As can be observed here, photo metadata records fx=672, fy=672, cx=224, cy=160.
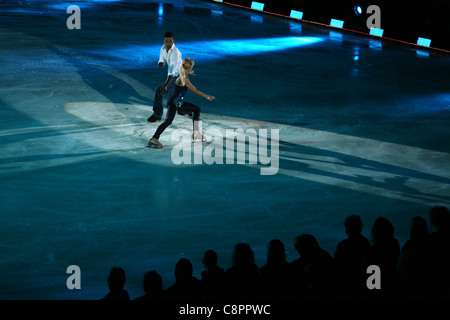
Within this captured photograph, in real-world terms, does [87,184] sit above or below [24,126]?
below

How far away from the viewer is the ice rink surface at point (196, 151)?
820cm

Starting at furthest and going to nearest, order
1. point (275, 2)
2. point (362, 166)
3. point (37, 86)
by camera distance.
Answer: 1. point (275, 2)
2. point (37, 86)
3. point (362, 166)

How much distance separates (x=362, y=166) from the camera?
10641 mm

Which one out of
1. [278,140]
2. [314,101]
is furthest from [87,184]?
[314,101]

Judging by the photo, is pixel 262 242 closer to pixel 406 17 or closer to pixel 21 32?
pixel 21 32

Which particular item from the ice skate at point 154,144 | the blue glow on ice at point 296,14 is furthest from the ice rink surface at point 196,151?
the blue glow on ice at point 296,14

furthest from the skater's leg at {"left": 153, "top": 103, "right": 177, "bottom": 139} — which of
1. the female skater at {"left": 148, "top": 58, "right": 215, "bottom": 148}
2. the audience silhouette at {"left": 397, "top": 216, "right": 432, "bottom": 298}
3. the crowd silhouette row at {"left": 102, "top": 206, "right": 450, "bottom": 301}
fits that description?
the audience silhouette at {"left": 397, "top": 216, "right": 432, "bottom": 298}

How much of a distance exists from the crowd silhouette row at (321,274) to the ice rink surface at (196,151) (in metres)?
1.82

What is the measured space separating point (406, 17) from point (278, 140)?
415 inches

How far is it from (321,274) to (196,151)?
19.8ft

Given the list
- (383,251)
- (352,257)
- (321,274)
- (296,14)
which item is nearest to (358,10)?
(296,14)

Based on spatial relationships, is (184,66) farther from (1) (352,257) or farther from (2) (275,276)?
(2) (275,276)

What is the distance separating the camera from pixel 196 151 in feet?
36.2

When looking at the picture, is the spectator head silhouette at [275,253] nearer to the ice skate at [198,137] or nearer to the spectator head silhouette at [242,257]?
the spectator head silhouette at [242,257]
